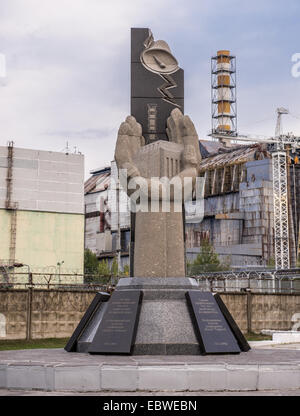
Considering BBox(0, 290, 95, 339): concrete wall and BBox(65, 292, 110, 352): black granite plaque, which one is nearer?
BBox(65, 292, 110, 352): black granite plaque

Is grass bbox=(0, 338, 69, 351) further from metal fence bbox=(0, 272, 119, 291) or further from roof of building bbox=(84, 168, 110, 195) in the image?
roof of building bbox=(84, 168, 110, 195)

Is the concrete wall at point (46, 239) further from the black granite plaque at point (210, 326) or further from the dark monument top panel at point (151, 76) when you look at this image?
the black granite plaque at point (210, 326)

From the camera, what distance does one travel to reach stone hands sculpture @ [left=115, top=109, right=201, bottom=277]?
1406 centimetres

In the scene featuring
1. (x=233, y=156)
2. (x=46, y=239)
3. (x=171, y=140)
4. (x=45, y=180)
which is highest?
(x=233, y=156)

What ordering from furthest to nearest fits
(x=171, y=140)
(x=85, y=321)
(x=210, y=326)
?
(x=171, y=140) < (x=85, y=321) < (x=210, y=326)

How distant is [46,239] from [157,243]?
51742 mm

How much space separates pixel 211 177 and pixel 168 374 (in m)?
91.4

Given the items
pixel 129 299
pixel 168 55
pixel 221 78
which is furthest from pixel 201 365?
pixel 221 78

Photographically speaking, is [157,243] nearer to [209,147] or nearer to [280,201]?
[280,201]

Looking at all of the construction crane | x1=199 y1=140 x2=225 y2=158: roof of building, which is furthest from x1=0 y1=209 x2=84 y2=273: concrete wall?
x1=199 y1=140 x2=225 y2=158: roof of building

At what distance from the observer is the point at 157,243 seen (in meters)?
14.1

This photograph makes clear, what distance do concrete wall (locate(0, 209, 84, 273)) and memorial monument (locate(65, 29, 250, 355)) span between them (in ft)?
152

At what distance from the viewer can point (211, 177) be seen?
99875 millimetres

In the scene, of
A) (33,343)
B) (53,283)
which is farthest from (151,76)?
(53,283)
